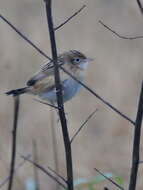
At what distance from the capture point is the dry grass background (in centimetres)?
916

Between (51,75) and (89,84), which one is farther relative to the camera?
(89,84)

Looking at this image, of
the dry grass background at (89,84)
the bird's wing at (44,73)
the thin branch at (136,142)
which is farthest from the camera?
the dry grass background at (89,84)

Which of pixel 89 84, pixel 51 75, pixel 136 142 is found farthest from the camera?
pixel 89 84

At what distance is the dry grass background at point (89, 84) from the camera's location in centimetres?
916

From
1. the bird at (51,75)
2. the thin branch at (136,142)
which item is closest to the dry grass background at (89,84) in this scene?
the bird at (51,75)

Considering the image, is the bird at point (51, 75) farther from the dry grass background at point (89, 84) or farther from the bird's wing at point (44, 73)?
the dry grass background at point (89, 84)

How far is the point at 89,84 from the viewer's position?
33.1ft

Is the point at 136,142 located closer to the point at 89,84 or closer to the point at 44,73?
the point at 44,73

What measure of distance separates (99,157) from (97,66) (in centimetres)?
165

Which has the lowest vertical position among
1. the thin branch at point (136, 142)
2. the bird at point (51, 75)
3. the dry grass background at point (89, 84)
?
the dry grass background at point (89, 84)

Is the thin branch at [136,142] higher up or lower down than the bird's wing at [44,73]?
higher up

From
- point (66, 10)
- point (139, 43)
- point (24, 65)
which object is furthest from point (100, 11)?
point (24, 65)

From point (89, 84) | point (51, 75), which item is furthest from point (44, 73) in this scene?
point (89, 84)

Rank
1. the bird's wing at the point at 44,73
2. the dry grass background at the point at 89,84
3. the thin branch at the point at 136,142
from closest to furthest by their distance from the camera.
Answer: the thin branch at the point at 136,142, the bird's wing at the point at 44,73, the dry grass background at the point at 89,84
